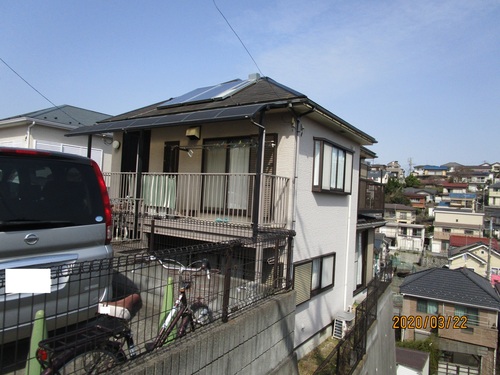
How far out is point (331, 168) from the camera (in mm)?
8039

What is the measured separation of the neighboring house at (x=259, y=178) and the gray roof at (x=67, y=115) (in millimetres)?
6553

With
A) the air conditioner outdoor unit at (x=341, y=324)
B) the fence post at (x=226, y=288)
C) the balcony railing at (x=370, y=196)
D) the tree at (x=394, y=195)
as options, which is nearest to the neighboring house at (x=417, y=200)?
the tree at (x=394, y=195)

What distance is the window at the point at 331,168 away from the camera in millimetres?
7391

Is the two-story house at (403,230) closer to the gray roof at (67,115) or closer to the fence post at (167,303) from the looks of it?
the gray roof at (67,115)

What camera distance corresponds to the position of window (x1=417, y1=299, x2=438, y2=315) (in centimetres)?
2116

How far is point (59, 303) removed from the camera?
8.87 ft

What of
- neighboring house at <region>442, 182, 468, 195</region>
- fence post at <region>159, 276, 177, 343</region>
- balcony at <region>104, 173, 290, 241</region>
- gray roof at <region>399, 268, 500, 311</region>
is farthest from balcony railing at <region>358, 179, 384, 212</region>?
neighboring house at <region>442, 182, 468, 195</region>

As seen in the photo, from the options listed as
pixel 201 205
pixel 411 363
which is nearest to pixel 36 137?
pixel 201 205

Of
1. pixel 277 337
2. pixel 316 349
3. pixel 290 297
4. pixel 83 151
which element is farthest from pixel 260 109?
pixel 83 151

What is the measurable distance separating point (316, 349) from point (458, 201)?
65.1m

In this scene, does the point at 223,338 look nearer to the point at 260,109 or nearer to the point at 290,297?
the point at 290,297

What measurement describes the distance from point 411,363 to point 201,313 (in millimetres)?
15142

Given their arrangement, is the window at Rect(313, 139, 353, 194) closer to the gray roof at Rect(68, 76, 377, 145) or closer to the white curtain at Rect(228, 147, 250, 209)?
the gray roof at Rect(68, 76, 377, 145)

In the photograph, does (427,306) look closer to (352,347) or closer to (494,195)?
(352,347)
